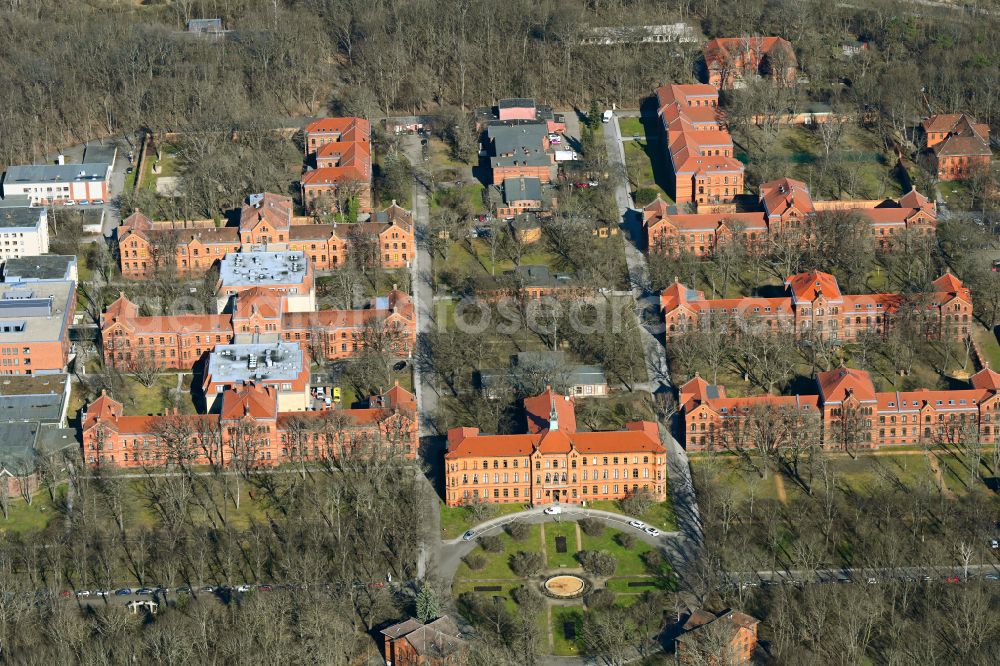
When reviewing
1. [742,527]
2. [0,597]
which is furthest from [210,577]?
[742,527]

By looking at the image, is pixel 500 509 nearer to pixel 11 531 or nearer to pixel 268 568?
pixel 268 568

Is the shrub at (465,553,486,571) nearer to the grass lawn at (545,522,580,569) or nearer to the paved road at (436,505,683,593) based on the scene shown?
the paved road at (436,505,683,593)

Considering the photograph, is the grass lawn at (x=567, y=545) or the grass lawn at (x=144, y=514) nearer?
the grass lawn at (x=567, y=545)

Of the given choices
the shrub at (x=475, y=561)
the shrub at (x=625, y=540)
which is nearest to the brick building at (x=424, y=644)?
the shrub at (x=475, y=561)

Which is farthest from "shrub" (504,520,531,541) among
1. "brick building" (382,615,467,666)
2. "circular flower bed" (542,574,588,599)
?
"brick building" (382,615,467,666)

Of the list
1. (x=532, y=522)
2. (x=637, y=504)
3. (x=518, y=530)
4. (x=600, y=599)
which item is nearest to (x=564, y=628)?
(x=600, y=599)

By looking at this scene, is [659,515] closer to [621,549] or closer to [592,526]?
[592,526]

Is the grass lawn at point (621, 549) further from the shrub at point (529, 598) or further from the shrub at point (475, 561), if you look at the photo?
the shrub at point (475, 561)
